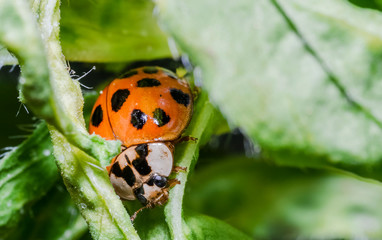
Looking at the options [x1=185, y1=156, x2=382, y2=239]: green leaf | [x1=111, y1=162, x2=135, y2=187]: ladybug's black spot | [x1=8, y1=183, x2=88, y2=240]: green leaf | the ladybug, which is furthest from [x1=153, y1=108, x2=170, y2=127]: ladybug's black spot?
[x1=185, y1=156, x2=382, y2=239]: green leaf

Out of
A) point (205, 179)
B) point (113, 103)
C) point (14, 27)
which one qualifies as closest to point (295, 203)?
point (205, 179)

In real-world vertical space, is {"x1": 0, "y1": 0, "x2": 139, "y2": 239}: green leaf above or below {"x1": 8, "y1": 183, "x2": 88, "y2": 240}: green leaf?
above

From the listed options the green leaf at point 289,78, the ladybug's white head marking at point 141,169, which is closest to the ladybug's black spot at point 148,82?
the ladybug's white head marking at point 141,169

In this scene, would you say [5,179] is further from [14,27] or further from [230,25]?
[230,25]

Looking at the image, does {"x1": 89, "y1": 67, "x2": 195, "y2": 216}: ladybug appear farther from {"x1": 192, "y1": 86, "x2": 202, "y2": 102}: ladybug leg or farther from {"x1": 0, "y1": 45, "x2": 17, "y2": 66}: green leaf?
{"x1": 0, "y1": 45, "x2": 17, "y2": 66}: green leaf

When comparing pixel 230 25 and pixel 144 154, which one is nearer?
pixel 230 25

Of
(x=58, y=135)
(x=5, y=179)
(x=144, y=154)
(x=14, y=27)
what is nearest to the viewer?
(x=14, y=27)

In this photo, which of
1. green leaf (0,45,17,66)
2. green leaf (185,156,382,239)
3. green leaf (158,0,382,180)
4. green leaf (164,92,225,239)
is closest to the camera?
green leaf (158,0,382,180)
